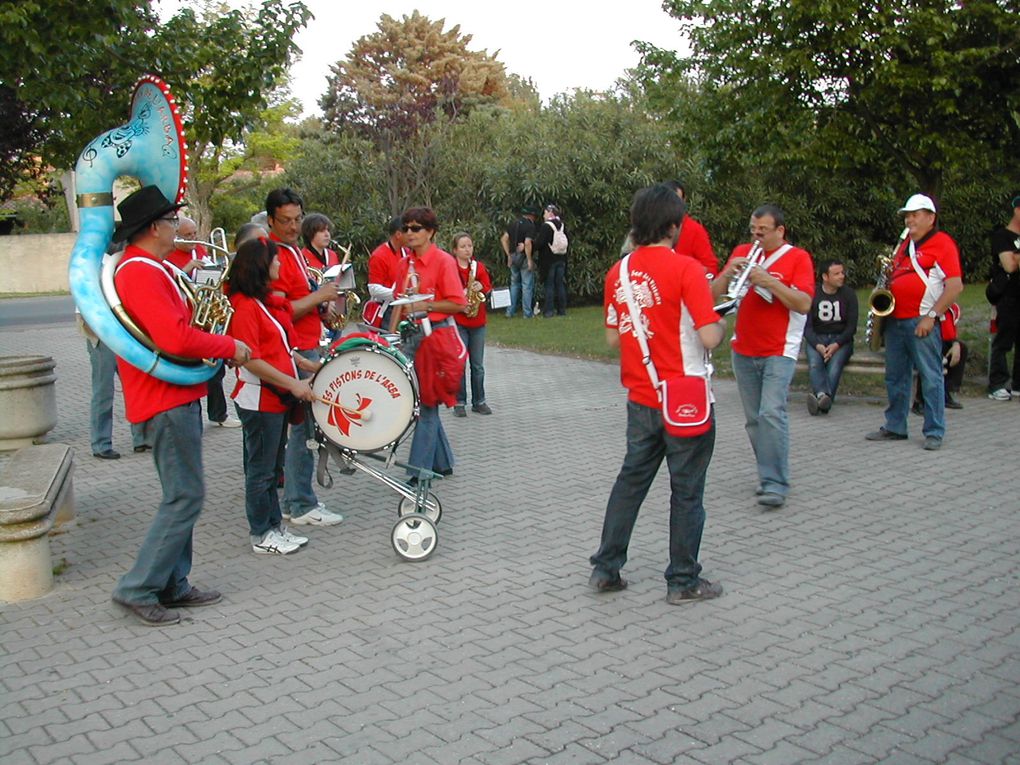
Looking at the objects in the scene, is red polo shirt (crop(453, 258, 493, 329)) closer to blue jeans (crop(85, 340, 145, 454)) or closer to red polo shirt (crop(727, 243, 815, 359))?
blue jeans (crop(85, 340, 145, 454))

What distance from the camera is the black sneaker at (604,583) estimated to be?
549 centimetres

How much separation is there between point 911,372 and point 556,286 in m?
11.2

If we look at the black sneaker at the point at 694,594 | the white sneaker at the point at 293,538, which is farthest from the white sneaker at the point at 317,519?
the black sneaker at the point at 694,594

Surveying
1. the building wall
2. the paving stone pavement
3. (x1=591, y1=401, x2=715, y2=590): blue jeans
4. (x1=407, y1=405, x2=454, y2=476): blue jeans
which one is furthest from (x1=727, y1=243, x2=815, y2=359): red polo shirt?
the building wall

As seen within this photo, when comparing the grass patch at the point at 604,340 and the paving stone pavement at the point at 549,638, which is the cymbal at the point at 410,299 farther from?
the grass patch at the point at 604,340

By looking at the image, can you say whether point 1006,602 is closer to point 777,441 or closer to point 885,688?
point 885,688

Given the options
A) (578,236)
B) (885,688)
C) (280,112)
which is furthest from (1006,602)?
(280,112)

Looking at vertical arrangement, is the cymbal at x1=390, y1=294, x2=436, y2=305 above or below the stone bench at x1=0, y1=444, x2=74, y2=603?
above

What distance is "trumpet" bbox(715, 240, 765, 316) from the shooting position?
21.6 feet

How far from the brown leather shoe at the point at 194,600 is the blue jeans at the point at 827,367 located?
20.9ft

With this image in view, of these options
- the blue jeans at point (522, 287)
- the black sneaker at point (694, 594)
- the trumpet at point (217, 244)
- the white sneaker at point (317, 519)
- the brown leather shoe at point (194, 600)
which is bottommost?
the brown leather shoe at point (194, 600)

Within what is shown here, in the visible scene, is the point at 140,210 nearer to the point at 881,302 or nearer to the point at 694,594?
the point at 694,594

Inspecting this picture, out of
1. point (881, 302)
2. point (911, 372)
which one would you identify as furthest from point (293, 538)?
point (911, 372)

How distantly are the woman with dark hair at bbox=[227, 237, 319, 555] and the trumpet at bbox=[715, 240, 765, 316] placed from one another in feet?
8.30
